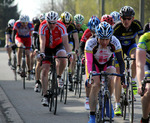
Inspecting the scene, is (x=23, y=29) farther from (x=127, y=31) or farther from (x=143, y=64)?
Result: (x=143, y=64)

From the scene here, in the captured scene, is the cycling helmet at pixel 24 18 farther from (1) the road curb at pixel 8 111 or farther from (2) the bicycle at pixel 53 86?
(2) the bicycle at pixel 53 86

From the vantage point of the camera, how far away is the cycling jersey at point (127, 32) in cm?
895

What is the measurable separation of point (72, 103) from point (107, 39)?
3583mm

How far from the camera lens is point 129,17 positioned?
862 centimetres

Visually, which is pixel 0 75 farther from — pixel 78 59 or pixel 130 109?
pixel 130 109

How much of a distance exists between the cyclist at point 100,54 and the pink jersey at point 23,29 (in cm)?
755

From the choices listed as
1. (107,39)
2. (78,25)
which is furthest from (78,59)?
(107,39)

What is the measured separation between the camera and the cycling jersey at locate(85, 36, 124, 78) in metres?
6.71

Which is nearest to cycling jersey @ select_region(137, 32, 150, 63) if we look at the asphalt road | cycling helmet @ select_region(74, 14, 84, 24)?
the asphalt road

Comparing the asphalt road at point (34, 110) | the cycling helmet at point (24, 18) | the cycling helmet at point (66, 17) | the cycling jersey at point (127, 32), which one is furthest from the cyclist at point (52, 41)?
the cycling helmet at point (24, 18)

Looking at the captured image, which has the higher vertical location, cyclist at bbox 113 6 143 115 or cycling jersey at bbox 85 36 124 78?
cyclist at bbox 113 6 143 115

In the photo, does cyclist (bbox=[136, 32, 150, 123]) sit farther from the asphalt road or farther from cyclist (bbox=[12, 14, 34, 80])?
cyclist (bbox=[12, 14, 34, 80])

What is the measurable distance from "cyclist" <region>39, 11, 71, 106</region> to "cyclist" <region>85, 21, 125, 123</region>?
6.79ft

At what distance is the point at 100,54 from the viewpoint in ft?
22.9
